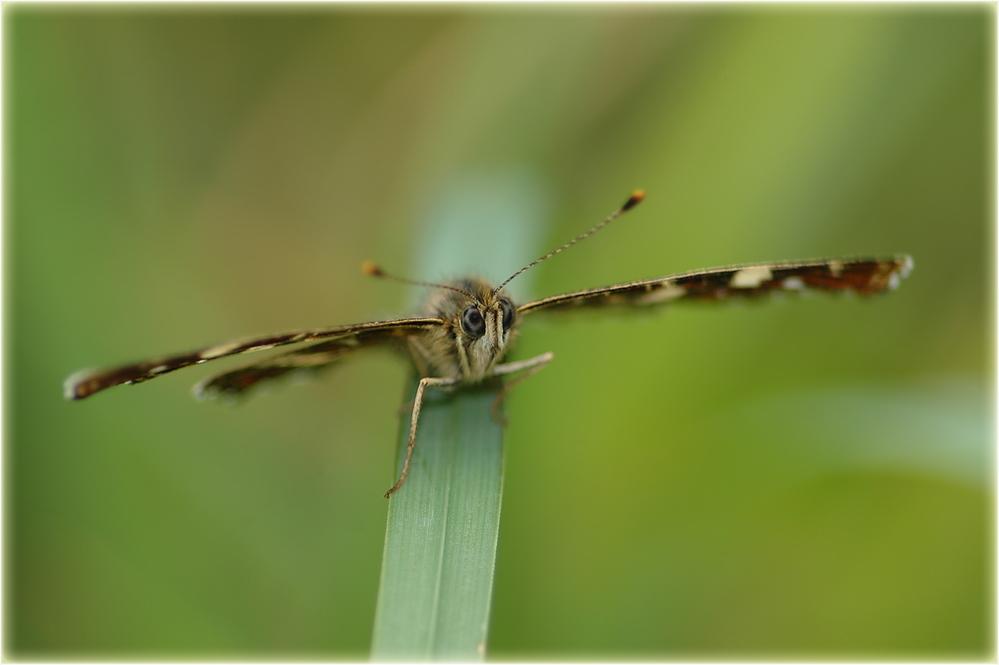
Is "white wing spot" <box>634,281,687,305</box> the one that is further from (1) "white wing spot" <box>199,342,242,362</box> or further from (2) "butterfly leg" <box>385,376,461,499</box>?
(1) "white wing spot" <box>199,342,242,362</box>

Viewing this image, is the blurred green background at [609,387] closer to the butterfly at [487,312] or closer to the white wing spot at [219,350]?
the butterfly at [487,312]

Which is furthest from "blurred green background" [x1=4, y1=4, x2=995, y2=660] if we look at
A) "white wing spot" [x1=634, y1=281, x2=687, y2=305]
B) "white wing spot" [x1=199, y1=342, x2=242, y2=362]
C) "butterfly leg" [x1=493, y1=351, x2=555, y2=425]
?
"white wing spot" [x1=199, y1=342, x2=242, y2=362]

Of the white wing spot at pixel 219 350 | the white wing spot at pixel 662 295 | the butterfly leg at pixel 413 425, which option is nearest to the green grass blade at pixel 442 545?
the butterfly leg at pixel 413 425

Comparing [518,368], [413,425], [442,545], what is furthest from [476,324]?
[442,545]

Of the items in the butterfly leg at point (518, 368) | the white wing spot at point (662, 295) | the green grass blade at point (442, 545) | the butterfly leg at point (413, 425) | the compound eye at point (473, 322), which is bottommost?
the green grass blade at point (442, 545)

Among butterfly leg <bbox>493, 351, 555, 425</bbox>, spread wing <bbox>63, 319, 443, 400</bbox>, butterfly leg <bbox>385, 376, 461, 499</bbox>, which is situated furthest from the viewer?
butterfly leg <bbox>493, 351, 555, 425</bbox>

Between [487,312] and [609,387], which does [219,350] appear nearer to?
[487,312]
